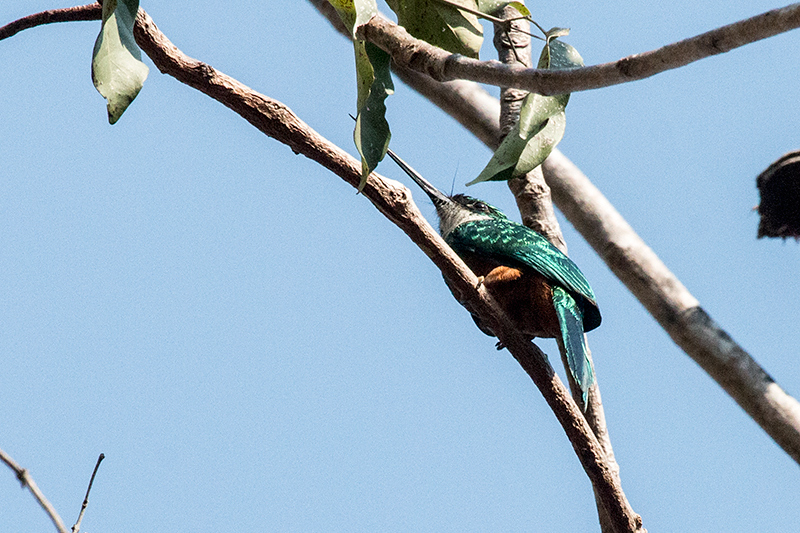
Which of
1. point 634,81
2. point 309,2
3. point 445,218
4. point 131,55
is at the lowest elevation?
point 634,81

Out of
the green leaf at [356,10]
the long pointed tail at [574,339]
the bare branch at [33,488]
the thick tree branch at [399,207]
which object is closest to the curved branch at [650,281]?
the long pointed tail at [574,339]

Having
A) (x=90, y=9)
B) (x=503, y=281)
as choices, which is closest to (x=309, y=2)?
(x=503, y=281)

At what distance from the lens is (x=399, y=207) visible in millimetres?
2547

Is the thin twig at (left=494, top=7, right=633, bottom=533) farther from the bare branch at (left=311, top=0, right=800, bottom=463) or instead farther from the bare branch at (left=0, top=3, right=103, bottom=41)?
the bare branch at (left=0, top=3, right=103, bottom=41)

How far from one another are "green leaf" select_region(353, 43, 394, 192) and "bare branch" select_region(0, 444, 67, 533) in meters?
0.91

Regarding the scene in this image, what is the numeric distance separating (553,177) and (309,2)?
1.64m

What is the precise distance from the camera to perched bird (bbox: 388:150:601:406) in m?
3.26

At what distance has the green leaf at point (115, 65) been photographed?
177 cm

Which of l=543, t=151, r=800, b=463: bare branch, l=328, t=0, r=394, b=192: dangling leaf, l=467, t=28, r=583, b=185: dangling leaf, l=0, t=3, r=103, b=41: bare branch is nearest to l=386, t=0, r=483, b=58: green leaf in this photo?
l=467, t=28, r=583, b=185: dangling leaf

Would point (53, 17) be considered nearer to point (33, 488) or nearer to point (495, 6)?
point (495, 6)

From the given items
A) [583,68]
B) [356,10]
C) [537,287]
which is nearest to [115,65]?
[356,10]

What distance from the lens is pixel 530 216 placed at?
12.2 ft

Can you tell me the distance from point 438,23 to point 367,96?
2.07 ft

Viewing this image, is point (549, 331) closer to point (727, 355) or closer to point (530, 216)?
point (530, 216)
